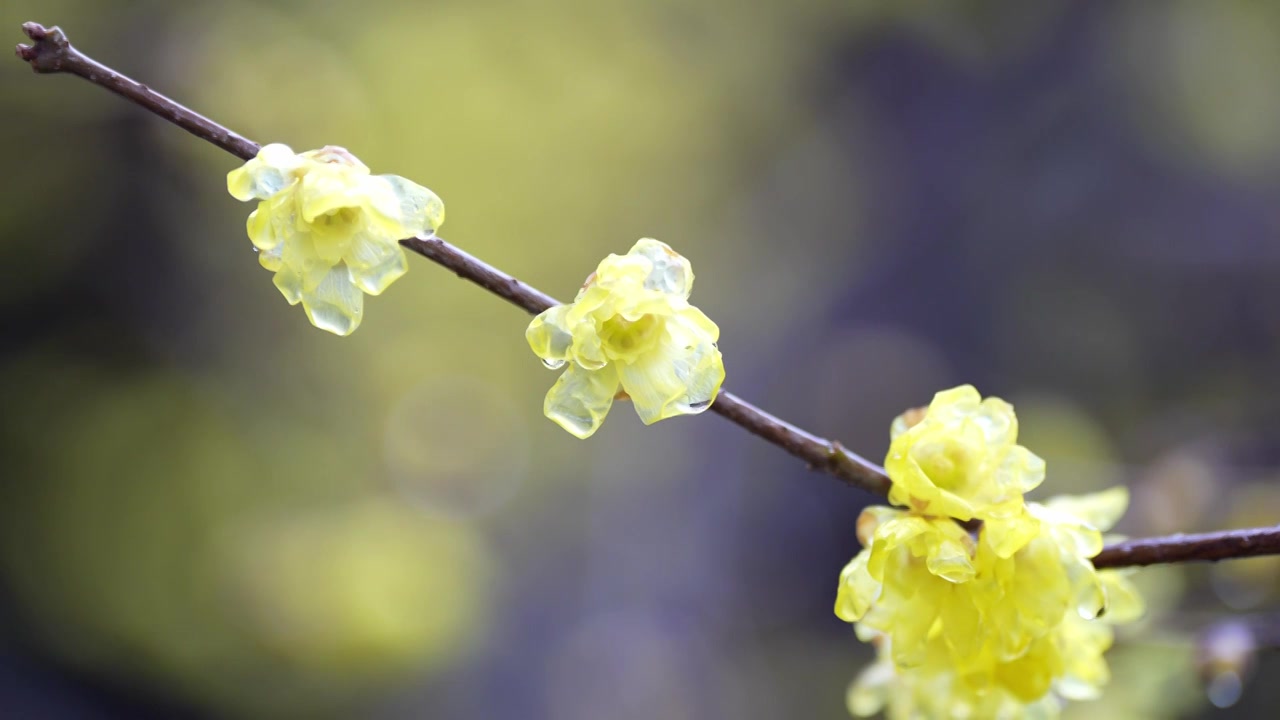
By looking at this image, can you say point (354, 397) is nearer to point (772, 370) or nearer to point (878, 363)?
point (772, 370)

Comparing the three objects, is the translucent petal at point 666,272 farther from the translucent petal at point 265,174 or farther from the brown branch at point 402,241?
the translucent petal at point 265,174

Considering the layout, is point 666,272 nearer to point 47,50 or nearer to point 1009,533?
point 1009,533

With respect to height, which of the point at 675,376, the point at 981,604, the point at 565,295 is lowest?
the point at 981,604

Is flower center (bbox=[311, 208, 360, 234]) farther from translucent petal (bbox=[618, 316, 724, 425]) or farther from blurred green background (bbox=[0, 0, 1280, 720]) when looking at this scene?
blurred green background (bbox=[0, 0, 1280, 720])

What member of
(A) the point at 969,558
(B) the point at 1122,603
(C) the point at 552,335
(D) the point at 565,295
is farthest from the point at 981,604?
(D) the point at 565,295

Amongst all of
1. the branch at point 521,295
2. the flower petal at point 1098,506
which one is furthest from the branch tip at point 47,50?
the flower petal at point 1098,506

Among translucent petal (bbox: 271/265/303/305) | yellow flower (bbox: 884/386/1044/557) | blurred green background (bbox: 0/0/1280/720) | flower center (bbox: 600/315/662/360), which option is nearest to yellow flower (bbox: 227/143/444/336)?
translucent petal (bbox: 271/265/303/305)
